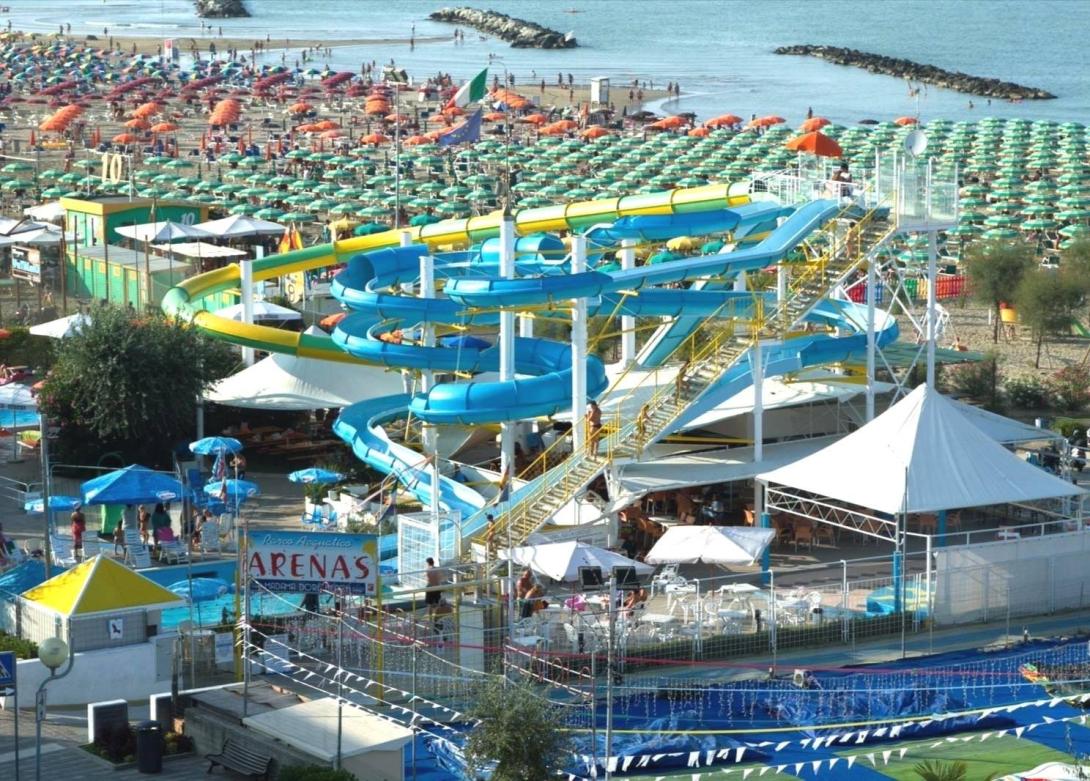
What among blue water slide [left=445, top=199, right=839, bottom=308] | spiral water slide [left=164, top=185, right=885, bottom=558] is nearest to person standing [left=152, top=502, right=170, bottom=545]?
spiral water slide [left=164, top=185, right=885, bottom=558]

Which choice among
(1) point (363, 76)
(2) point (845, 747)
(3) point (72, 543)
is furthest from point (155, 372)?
(1) point (363, 76)

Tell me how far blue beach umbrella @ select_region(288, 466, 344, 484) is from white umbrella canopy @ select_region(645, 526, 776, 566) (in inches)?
218

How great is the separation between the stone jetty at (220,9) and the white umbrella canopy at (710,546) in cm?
13640

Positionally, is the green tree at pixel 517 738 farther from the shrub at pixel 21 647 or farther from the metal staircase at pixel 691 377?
the metal staircase at pixel 691 377

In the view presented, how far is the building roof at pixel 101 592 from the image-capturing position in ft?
68.3

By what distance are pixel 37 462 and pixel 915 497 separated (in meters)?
13.0

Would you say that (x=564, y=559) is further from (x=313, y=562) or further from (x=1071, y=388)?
(x=1071, y=388)

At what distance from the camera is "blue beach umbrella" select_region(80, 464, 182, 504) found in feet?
85.5

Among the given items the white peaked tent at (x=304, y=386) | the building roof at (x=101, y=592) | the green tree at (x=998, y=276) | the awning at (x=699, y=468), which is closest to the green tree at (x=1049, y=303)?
the green tree at (x=998, y=276)

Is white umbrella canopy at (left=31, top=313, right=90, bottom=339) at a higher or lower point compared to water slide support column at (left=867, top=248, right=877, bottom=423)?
lower

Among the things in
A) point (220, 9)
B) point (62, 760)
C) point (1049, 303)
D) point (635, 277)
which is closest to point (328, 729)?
point (62, 760)

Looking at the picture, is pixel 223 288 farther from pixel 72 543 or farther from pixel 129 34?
pixel 129 34

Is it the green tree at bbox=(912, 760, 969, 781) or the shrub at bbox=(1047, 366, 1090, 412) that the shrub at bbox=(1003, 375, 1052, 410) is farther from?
the green tree at bbox=(912, 760, 969, 781)

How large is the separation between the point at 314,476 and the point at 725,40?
117952 mm
